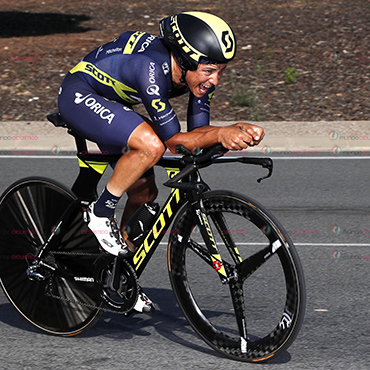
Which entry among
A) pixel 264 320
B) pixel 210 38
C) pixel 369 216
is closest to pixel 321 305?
pixel 264 320

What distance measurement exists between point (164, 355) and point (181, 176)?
1012mm

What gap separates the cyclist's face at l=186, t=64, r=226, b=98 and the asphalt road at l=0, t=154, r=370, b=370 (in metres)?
1.41

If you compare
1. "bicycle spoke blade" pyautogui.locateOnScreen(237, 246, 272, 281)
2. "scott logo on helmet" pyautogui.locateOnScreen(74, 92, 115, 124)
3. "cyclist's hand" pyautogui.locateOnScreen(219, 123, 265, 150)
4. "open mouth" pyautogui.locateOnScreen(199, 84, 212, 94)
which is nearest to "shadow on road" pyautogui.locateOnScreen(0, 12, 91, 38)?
"scott logo on helmet" pyautogui.locateOnScreen(74, 92, 115, 124)

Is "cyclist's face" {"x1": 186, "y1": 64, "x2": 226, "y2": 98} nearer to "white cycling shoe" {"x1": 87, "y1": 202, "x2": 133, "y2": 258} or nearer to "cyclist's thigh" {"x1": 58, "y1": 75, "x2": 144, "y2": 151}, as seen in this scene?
"cyclist's thigh" {"x1": 58, "y1": 75, "x2": 144, "y2": 151}

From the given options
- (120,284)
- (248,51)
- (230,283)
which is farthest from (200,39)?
(248,51)

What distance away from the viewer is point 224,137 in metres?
3.85

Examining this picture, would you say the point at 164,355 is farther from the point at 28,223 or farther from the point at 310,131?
the point at 310,131

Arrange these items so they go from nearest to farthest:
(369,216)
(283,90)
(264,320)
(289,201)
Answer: (264,320)
(369,216)
(289,201)
(283,90)

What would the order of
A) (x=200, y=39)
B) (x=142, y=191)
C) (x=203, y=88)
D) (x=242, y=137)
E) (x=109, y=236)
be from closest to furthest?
(x=242, y=137)
(x=200, y=39)
(x=203, y=88)
(x=109, y=236)
(x=142, y=191)

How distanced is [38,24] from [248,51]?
18.0ft

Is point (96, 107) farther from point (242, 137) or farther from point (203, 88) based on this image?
point (242, 137)

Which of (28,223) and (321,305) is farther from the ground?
(28,223)

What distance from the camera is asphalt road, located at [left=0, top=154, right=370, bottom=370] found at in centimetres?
430

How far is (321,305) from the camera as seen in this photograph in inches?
206
